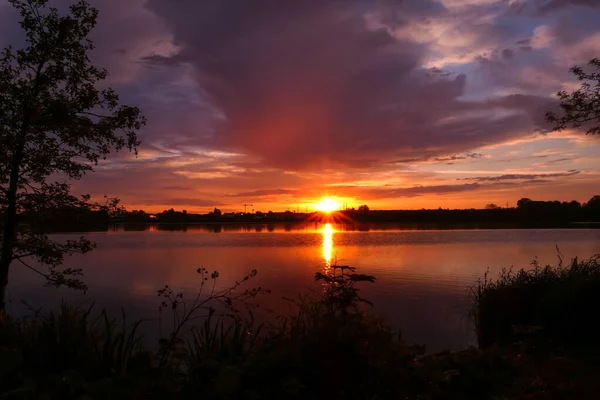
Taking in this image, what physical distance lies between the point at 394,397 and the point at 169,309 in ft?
50.9

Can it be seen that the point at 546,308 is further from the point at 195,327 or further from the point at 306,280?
the point at 306,280

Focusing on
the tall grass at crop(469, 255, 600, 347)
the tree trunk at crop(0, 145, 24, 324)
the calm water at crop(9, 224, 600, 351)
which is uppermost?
the tree trunk at crop(0, 145, 24, 324)

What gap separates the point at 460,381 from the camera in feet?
20.3

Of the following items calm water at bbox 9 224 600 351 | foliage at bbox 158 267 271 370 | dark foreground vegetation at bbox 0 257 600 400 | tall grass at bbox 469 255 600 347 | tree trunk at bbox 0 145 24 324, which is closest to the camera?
dark foreground vegetation at bbox 0 257 600 400

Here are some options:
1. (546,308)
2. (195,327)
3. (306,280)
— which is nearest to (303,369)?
(195,327)

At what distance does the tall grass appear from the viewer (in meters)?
10.9

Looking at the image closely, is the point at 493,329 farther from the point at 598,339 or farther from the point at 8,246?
the point at 8,246

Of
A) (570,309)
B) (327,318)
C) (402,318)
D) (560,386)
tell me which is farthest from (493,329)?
(327,318)

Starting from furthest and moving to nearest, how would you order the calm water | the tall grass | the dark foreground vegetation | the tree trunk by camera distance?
the calm water
the tall grass
the tree trunk
the dark foreground vegetation

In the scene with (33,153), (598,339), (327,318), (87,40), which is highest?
(87,40)

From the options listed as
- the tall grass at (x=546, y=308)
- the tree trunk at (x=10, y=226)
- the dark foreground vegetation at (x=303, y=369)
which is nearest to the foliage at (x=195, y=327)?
the dark foreground vegetation at (x=303, y=369)

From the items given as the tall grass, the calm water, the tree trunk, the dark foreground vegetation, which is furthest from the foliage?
the tall grass

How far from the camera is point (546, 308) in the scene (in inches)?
471

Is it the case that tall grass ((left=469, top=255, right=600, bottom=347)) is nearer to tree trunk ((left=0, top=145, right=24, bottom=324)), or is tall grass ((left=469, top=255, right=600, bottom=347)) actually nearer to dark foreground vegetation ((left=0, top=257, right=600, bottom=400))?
dark foreground vegetation ((left=0, top=257, right=600, bottom=400))
